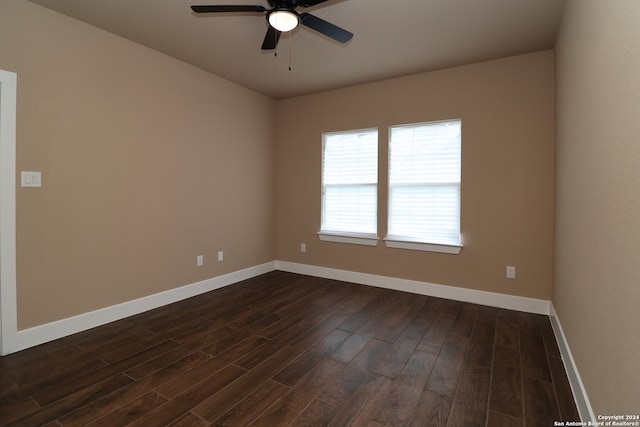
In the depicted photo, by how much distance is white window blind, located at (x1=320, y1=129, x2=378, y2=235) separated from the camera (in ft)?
13.8

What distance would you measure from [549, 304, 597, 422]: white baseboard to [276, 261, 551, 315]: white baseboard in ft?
1.79

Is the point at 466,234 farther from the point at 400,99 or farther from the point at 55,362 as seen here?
the point at 55,362

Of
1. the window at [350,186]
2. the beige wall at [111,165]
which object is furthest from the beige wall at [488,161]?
the beige wall at [111,165]

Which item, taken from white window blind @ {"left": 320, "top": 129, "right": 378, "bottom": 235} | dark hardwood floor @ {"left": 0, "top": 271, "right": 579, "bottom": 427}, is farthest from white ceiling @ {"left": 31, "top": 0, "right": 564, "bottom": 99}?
dark hardwood floor @ {"left": 0, "top": 271, "right": 579, "bottom": 427}

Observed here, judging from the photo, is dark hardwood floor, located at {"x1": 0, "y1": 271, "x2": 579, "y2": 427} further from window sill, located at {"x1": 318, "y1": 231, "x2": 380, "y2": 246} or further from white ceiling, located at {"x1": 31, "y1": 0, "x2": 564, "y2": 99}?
white ceiling, located at {"x1": 31, "y1": 0, "x2": 564, "y2": 99}

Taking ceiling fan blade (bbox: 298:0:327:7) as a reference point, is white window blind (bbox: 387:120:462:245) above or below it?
below

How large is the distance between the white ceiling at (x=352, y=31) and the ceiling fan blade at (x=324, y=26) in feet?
1.03

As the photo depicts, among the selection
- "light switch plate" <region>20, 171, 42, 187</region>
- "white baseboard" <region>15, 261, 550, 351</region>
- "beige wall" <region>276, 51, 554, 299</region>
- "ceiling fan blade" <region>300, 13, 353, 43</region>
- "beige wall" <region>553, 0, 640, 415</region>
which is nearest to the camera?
"beige wall" <region>553, 0, 640, 415</region>

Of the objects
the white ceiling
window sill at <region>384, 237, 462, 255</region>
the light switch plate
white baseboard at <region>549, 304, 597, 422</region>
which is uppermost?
the white ceiling

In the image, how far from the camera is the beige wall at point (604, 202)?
1081 millimetres

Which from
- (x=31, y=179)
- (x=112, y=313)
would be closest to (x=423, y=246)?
(x=112, y=313)

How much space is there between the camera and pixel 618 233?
1.21 m

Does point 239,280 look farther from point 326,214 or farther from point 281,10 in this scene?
point 281,10

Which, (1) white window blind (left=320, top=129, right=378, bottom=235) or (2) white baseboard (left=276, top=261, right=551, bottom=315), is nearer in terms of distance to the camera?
(2) white baseboard (left=276, top=261, right=551, bottom=315)
